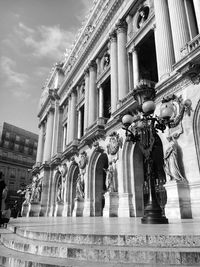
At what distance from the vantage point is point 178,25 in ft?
39.2

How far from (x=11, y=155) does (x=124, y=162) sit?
50.2 metres

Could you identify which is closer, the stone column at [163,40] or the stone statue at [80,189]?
the stone column at [163,40]

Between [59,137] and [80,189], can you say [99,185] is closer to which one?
[80,189]

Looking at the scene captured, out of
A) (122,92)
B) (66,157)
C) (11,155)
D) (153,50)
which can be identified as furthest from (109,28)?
(11,155)

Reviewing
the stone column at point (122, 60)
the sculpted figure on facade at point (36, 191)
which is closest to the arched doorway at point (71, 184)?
the sculpted figure on facade at point (36, 191)

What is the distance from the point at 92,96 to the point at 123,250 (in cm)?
1910

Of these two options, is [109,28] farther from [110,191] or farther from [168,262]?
[168,262]

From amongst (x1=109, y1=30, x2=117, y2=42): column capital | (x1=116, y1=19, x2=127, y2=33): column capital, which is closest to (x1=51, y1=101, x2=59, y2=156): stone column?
(x1=109, y1=30, x2=117, y2=42): column capital

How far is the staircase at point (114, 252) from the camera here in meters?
2.99

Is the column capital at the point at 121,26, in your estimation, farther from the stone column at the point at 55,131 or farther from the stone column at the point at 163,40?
the stone column at the point at 55,131

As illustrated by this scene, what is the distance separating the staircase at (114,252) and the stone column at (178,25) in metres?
10.3

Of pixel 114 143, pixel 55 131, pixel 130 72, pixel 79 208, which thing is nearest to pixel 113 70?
pixel 130 72

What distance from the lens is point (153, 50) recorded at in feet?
60.5

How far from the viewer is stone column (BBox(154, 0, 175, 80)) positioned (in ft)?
40.2
